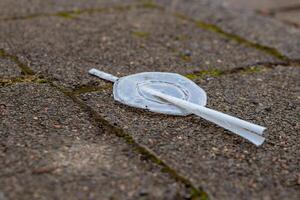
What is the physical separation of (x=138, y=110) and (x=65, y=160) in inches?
13.4

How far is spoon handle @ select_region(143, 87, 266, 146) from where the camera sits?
1305 mm

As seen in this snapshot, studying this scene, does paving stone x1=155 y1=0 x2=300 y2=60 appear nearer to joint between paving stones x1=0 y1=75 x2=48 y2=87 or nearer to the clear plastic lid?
the clear plastic lid

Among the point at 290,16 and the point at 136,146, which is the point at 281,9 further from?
the point at 136,146

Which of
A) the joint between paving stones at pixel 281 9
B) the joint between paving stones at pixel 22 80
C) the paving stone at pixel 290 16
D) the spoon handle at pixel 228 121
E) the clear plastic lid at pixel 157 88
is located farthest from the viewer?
the joint between paving stones at pixel 281 9

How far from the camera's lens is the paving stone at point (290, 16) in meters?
2.52

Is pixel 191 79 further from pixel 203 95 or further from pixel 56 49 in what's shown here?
pixel 56 49

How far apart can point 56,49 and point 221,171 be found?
39.8 inches

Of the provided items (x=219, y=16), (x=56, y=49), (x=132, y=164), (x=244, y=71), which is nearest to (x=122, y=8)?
(x=219, y=16)

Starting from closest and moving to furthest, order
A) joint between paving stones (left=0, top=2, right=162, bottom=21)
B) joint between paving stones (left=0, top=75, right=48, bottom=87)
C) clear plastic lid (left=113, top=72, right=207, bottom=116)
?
clear plastic lid (left=113, top=72, right=207, bottom=116) < joint between paving stones (left=0, top=75, right=48, bottom=87) < joint between paving stones (left=0, top=2, right=162, bottom=21)

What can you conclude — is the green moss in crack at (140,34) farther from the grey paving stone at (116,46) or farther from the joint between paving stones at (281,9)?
the joint between paving stones at (281,9)

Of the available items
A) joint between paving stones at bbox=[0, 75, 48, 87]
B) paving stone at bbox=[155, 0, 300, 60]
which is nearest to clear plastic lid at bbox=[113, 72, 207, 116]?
joint between paving stones at bbox=[0, 75, 48, 87]

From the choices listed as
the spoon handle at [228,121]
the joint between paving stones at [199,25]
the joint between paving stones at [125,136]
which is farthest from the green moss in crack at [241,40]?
the joint between paving stones at [125,136]

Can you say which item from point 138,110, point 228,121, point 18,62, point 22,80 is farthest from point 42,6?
point 228,121

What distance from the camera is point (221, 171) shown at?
1.17 meters
